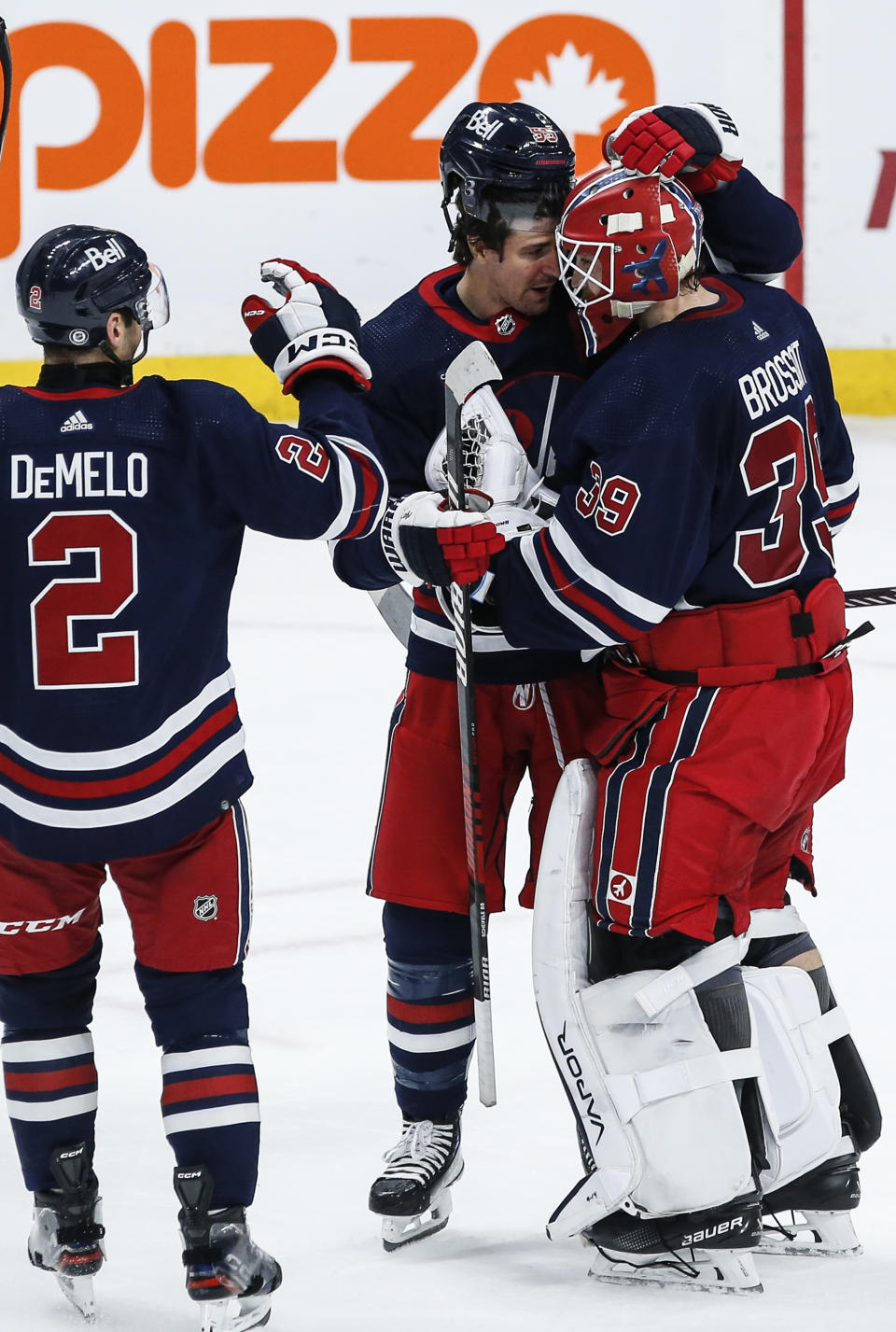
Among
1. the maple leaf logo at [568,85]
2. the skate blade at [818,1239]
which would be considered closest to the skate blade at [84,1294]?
the skate blade at [818,1239]

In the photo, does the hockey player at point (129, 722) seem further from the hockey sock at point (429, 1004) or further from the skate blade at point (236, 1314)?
the hockey sock at point (429, 1004)

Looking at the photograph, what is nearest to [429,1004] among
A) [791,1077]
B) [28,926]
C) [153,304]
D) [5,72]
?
[791,1077]

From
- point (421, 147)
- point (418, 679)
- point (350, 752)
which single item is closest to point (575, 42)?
point (421, 147)

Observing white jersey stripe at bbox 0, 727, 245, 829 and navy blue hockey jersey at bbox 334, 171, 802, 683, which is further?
navy blue hockey jersey at bbox 334, 171, 802, 683

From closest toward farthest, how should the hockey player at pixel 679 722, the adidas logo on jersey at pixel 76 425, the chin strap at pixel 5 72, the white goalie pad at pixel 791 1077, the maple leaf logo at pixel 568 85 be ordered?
the adidas logo on jersey at pixel 76 425
the hockey player at pixel 679 722
the white goalie pad at pixel 791 1077
the chin strap at pixel 5 72
the maple leaf logo at pixel 568 85

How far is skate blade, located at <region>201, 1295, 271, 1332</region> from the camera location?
6.33 ft

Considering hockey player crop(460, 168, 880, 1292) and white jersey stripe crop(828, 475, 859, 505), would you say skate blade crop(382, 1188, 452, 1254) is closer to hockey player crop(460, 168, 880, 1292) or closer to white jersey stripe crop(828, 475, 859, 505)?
hockey player crop(460, 168, 880, 1292)

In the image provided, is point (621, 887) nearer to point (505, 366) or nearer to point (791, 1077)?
point (791, 1077)

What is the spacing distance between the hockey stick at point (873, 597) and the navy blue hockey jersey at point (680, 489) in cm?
31

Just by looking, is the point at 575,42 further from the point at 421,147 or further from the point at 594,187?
the point at 594,187

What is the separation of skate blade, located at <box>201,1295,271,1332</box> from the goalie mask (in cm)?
107

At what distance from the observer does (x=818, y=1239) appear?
220 centimetres

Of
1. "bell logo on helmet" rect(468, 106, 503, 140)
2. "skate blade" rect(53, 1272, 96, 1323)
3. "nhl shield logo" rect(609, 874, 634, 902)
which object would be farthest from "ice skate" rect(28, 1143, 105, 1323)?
"bell logo on helmet" rect(468, 106, 503, 140)

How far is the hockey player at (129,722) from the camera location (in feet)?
6.22
